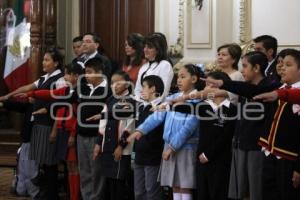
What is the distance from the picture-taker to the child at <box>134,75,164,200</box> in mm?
4203

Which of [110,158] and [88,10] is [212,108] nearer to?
[110,158]

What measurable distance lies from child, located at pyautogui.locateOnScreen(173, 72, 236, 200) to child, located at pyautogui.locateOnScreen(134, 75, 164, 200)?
41 centimetres

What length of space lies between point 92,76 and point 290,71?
6.00 ft

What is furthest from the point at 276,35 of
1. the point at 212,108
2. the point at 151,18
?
the point at 212,108

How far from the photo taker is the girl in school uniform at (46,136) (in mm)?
4930

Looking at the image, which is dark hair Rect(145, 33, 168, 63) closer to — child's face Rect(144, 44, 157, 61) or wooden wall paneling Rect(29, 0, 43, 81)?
child's face Rect(144, 44, 157, 61)

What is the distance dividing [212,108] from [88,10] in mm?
4067

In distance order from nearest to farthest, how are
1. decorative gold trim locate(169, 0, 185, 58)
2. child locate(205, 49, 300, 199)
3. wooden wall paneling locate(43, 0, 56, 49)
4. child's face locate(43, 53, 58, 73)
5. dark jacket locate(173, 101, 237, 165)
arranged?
child locate(205, 49, 300, 199) < dark jacket locate(173, 101, 237, 165) < child's face locate(43, 53, 58, 73) < decorative gold trim locate(169, 0, 185, 58) < wooden wall paneling locate(43, 0, 56, 49)

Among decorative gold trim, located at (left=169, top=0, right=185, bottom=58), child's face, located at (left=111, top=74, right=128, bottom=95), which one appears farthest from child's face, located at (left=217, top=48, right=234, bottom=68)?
decorative gold trim, located at (left=169, top=0, right=185, bottom=58)

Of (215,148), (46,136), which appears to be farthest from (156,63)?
(215,148)

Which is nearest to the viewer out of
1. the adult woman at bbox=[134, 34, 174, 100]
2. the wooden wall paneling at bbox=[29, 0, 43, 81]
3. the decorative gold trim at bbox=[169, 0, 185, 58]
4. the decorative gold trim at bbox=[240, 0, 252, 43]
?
the adult woman at bbox=[134, 34, 174, 100]

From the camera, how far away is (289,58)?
3320 millimetres

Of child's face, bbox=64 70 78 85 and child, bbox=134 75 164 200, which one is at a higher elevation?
child's face, bbox=64 70 78 85

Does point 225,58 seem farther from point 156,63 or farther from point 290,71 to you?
point 290,71
